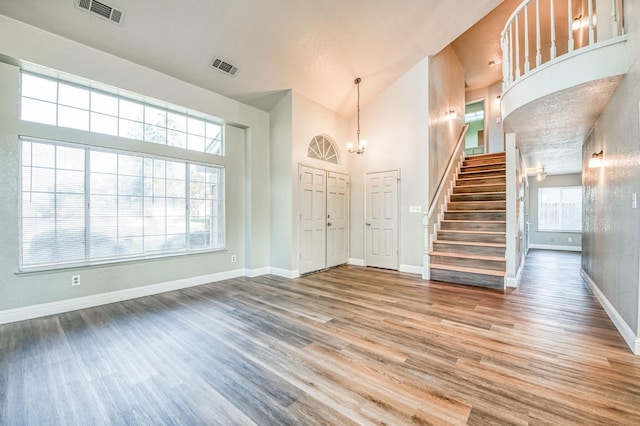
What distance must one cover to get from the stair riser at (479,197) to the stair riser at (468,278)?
2027 mm

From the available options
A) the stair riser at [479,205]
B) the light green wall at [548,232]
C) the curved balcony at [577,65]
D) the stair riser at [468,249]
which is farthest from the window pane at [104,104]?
the light green wall at [548,232]

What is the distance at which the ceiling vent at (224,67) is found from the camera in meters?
4.27

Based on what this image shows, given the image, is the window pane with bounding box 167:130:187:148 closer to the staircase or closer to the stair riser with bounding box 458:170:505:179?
the staircase

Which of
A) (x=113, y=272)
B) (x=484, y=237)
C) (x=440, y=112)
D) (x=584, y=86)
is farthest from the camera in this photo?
(x=440, y=112)

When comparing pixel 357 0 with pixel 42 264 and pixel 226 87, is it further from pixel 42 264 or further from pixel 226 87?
pixel 42 264

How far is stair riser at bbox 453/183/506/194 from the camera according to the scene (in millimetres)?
6047

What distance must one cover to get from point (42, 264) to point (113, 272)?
73cm

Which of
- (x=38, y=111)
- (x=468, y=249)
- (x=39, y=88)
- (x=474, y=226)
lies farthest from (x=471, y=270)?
(x=39, y=88)

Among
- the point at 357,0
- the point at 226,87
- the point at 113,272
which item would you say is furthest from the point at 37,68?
the point at 357,0

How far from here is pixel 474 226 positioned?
540cm

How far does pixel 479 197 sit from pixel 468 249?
5.19 feet

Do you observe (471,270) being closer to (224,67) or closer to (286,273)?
(286,273)

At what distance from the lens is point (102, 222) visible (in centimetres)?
386

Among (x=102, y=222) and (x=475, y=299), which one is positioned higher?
(x=102, y=222)
